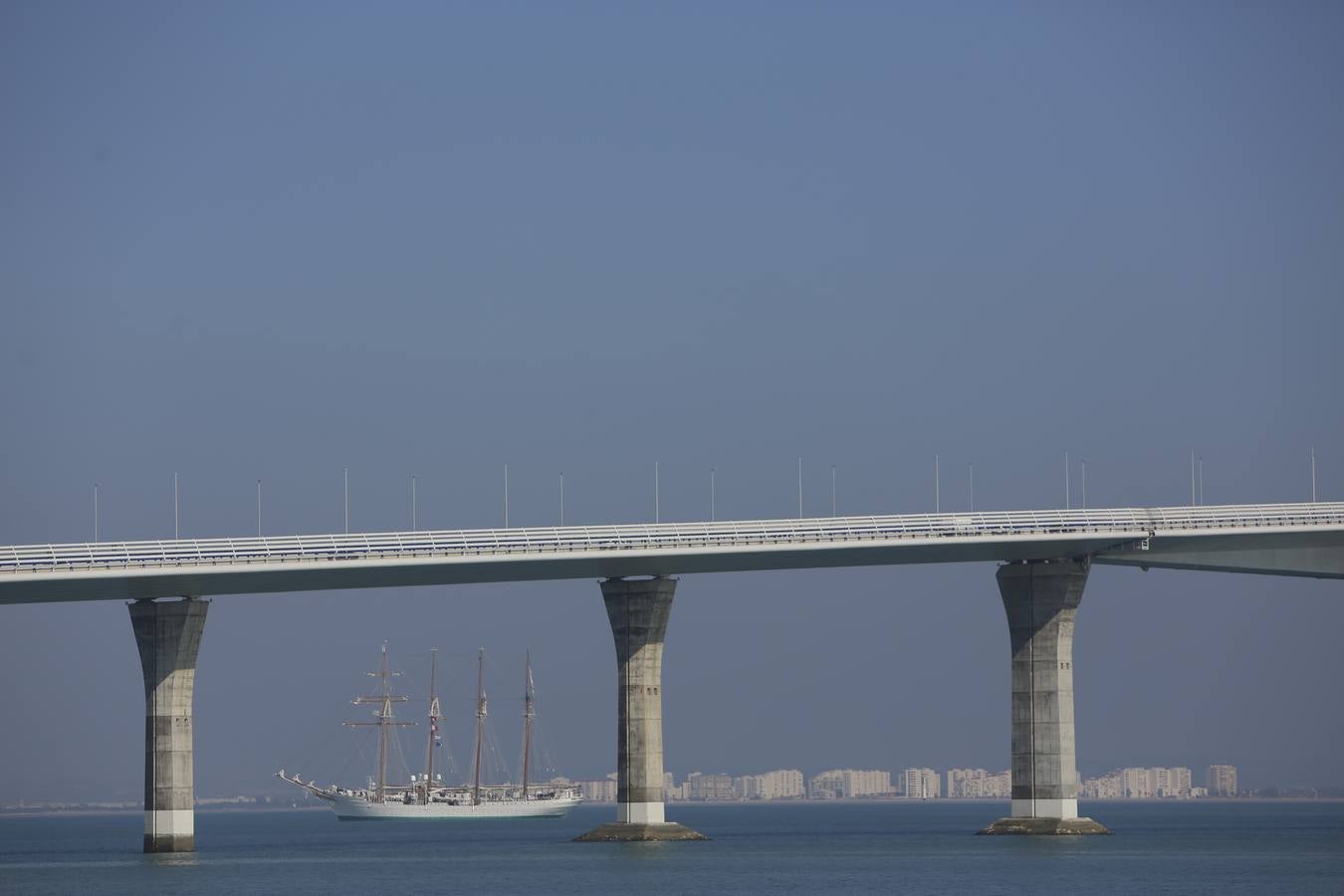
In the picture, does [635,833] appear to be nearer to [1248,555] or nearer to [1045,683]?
[1045,683]

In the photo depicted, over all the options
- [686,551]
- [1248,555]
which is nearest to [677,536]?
[686,551]

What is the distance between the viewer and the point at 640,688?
120688 millimetres

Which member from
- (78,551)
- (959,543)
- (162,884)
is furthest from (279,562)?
(959,543)

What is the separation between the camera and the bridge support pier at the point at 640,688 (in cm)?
12044

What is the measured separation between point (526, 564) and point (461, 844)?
46377 mm

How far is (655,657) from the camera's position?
12088 centimetres

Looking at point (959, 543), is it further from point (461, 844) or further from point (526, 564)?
point (461, 844)

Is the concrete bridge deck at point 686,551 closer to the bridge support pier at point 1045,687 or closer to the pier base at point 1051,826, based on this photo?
the bridge support pier at point 1045,687

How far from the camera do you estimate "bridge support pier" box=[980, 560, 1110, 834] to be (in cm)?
12250

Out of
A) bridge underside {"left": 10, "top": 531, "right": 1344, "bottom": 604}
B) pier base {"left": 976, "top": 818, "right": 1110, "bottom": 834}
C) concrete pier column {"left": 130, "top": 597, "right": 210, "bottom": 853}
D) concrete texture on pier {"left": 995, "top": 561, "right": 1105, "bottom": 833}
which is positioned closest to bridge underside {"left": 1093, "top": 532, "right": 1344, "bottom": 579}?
bridge underside {"left": 10, "top": 531, "right": 1344, "bottom": 604}

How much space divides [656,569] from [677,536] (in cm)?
487

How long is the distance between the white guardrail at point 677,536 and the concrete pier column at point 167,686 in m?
6.80

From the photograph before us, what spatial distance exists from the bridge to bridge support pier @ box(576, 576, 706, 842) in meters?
0.08

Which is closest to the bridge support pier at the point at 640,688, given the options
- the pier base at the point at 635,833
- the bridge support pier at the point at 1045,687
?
the pier base at the point at 635,833
